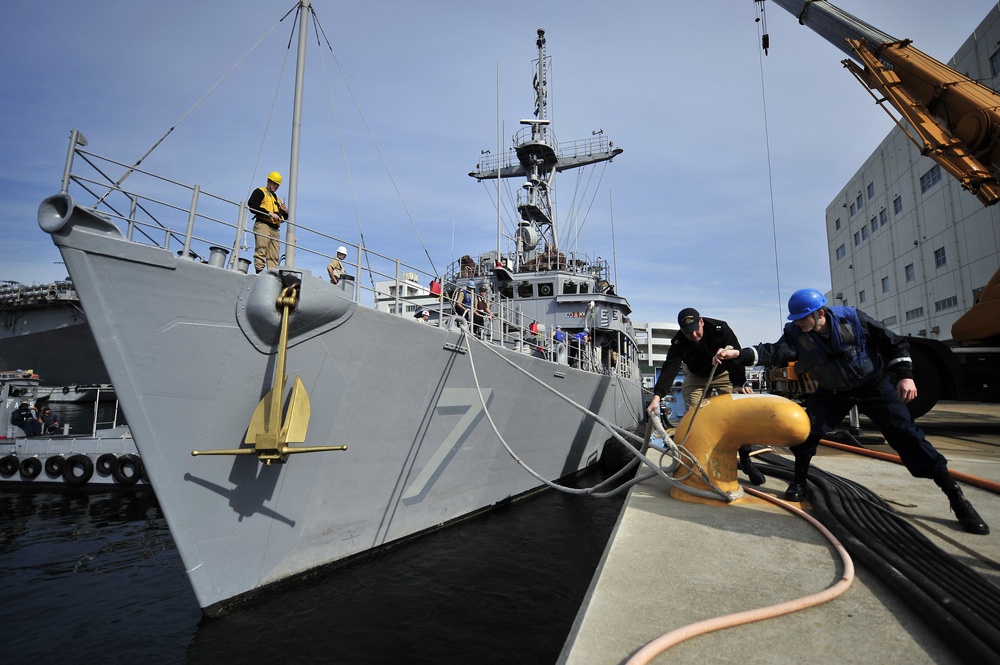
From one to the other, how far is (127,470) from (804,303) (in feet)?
43.5

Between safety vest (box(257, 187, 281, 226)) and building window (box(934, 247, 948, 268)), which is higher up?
building window (box(934, 247, 948, 268))

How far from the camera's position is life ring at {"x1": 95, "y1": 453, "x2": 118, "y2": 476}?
34.5 feet

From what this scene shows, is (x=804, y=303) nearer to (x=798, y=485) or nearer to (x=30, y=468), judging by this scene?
(x=798, y=485)

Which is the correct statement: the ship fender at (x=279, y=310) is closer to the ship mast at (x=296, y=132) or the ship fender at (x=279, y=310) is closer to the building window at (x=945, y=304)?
the ship mast at (x=296, y=132)

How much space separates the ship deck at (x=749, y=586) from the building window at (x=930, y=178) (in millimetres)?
23395

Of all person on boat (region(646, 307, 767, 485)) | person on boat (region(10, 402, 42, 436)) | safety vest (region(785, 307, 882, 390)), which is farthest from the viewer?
person on boat (region(10, 402, 42, 436))

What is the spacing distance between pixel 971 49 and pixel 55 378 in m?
43.9

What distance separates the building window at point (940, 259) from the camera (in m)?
19.7

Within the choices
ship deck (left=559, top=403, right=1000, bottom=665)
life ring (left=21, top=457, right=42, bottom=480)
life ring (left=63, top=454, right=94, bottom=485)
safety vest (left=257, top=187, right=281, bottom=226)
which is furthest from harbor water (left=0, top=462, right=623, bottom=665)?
life ring (left=21, top=457, right=42, bottom=480)

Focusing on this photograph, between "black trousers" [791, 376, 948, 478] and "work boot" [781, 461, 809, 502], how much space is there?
0.19 feet

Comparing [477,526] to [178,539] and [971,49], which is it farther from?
[971,49]

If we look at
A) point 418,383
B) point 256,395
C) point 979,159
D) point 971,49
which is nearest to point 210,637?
point 256,395

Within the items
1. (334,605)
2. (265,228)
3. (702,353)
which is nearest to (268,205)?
(265,228)

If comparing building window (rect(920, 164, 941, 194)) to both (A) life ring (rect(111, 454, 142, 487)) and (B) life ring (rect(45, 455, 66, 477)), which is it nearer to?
(A) life ring (rect(111, 454, 142, 487))
